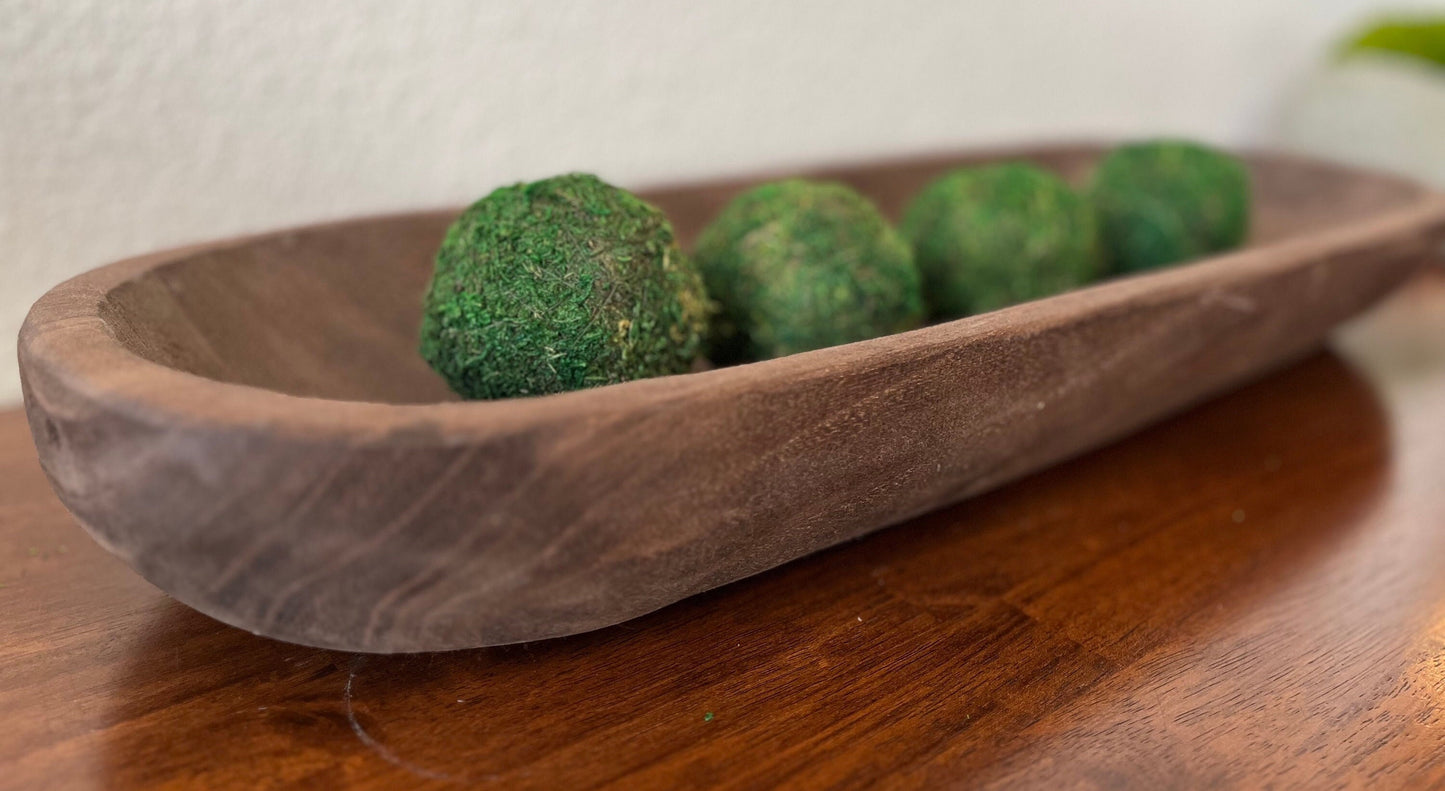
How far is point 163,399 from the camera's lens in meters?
0.33

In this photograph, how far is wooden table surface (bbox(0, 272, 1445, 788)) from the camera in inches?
15.3

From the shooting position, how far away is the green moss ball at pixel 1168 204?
0.83 meters

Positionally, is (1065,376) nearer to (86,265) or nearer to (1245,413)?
(1245,413)

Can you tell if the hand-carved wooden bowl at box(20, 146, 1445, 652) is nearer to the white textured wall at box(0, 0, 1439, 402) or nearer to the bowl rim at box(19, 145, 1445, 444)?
the bowl rim at box(19, 145, 1445, 444)

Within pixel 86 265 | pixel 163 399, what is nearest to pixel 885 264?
pixel 163 399

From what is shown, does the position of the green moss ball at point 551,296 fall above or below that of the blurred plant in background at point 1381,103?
below

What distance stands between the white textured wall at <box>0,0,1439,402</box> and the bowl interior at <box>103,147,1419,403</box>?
10 cm

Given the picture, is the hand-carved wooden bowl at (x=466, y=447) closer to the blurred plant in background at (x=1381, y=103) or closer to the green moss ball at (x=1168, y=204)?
the green moss ball at (x=1168, y=204)

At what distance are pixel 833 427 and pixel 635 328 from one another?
0.43ft

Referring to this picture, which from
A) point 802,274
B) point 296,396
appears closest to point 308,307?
point 296,396

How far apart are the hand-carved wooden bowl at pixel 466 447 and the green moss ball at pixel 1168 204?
23cm

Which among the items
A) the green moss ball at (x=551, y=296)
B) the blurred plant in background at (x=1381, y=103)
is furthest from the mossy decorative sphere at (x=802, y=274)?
the blurred plant in background at (x=1381, y=103)

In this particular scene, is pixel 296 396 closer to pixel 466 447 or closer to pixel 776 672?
pixel 466 447

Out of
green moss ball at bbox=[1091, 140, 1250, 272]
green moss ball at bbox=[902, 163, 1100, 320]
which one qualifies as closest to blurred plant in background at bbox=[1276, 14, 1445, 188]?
green moss ball at bbox=[1091, 140, 1250, 272]
